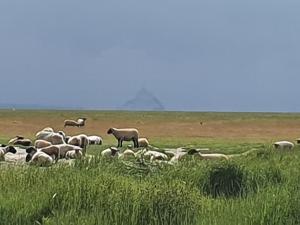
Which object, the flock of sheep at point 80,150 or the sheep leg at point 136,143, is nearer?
the flock of sheep at point 80,150

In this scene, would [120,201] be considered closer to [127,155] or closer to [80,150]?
[127,155]

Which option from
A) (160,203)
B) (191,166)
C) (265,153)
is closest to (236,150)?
(265,153)

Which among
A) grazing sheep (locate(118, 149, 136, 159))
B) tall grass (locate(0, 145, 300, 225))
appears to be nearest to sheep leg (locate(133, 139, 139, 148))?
grazing sheep (locate(118, 149, 136, 159))

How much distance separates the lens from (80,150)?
69.3 ft

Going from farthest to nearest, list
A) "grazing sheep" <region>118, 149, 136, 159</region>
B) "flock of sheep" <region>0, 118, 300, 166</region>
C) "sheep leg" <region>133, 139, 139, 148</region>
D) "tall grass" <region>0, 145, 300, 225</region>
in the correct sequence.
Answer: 1. "sheep leg" <region>133, 139, 139, 148</region>
2. "flock of sheep" <region>0, 118, 300, 166</region>
3. "grazing sheep" <region>118, 149, 136, 159</region>
4. "tall grass" <region>0, 145, 300, 225</region>

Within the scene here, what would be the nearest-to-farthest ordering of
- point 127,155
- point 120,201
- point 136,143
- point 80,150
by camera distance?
1. point 120,201
2. point 127,155
3. point 80,150
4. point 136,143

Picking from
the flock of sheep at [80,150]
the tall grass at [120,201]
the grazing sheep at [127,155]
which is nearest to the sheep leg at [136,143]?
the flock of sheep at [80,150]

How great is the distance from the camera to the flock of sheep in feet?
58.0

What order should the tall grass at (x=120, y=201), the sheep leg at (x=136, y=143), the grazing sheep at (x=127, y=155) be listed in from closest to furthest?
the tall grass at (x=120, y=201)
the grazing sheep at (x=127, y=155)
the sheep leg at (x=136, y=143)

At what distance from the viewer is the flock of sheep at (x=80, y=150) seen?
17670 millimetres

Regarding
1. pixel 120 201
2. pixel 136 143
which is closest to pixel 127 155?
pixel 120 201

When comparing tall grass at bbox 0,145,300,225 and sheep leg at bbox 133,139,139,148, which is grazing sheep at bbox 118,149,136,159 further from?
sheep leg at bbox 133,139,139,148

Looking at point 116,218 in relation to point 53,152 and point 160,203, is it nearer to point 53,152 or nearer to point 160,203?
point 160,203

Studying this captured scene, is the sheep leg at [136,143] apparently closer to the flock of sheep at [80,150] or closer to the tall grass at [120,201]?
the flock of sheep at [80,150]
